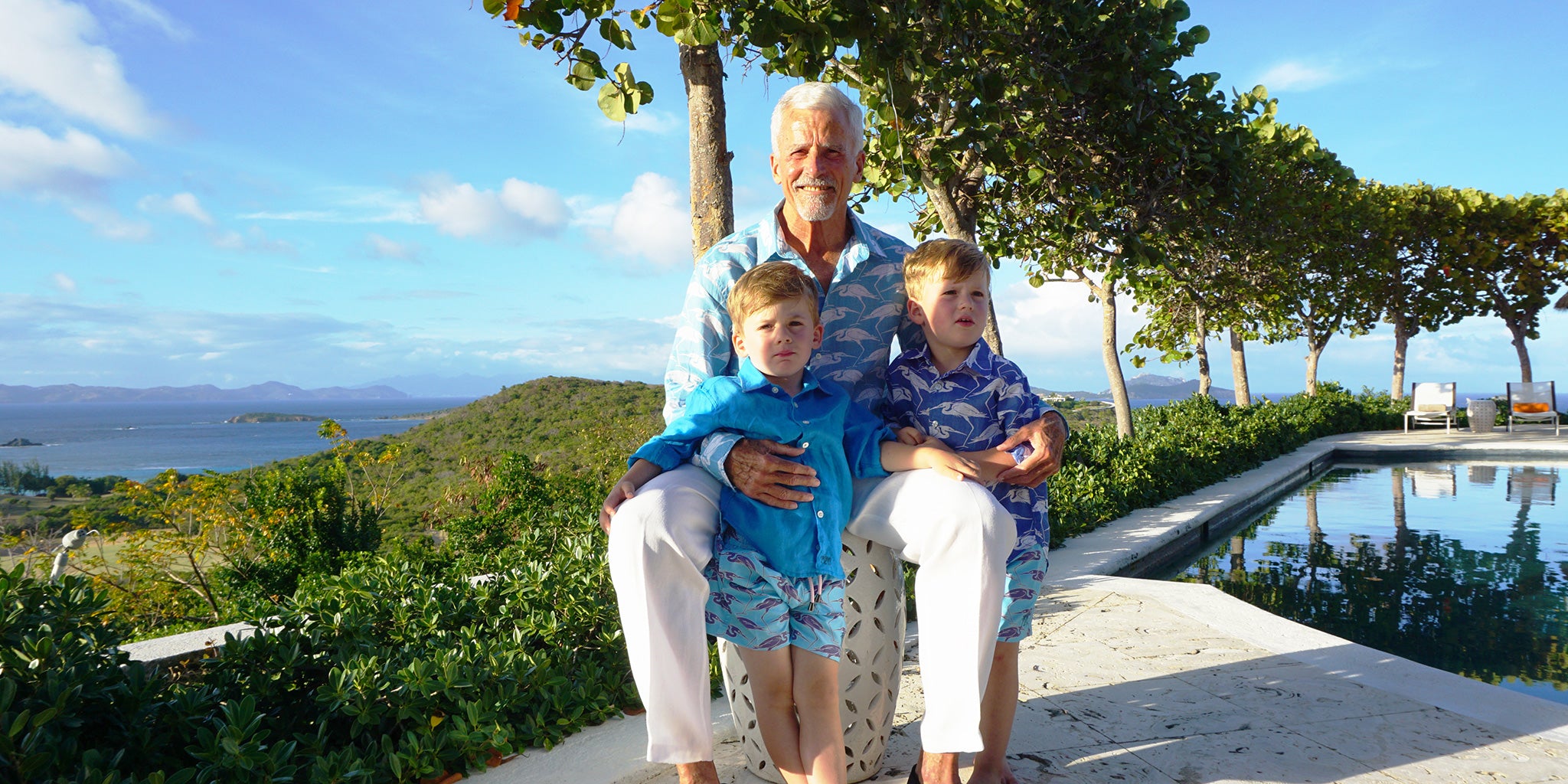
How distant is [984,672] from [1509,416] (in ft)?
64.2

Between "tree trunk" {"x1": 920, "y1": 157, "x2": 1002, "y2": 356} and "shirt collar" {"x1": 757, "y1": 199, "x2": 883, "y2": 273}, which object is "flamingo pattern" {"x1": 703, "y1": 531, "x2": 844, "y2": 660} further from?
"tree trunk" {"x1": 920, "y1": 157, "x2": 1002, "y2": 356}

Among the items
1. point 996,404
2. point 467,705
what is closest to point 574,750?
point 467,705

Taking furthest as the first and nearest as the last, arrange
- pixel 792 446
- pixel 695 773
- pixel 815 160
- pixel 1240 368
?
pixel 1240 368 < pixel 815 160 < pixel 792 446 < pixel 695 773

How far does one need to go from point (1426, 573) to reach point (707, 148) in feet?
18.6

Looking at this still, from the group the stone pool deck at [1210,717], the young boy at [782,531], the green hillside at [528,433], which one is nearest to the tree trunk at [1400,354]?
the green hillside at [528,433]

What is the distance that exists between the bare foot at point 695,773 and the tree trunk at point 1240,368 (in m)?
17.0

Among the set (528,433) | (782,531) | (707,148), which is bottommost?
(528,433)

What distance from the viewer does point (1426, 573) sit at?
6016 millimetres

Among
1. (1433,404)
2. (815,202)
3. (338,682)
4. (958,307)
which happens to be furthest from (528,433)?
(1433,404)

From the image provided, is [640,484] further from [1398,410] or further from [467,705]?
[1398,410]

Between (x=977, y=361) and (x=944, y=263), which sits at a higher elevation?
(x=944, y=263)

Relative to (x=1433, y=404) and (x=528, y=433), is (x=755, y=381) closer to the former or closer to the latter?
(x=528, y=433)

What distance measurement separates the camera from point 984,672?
2.01 m

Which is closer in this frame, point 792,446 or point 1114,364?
point 792,446
